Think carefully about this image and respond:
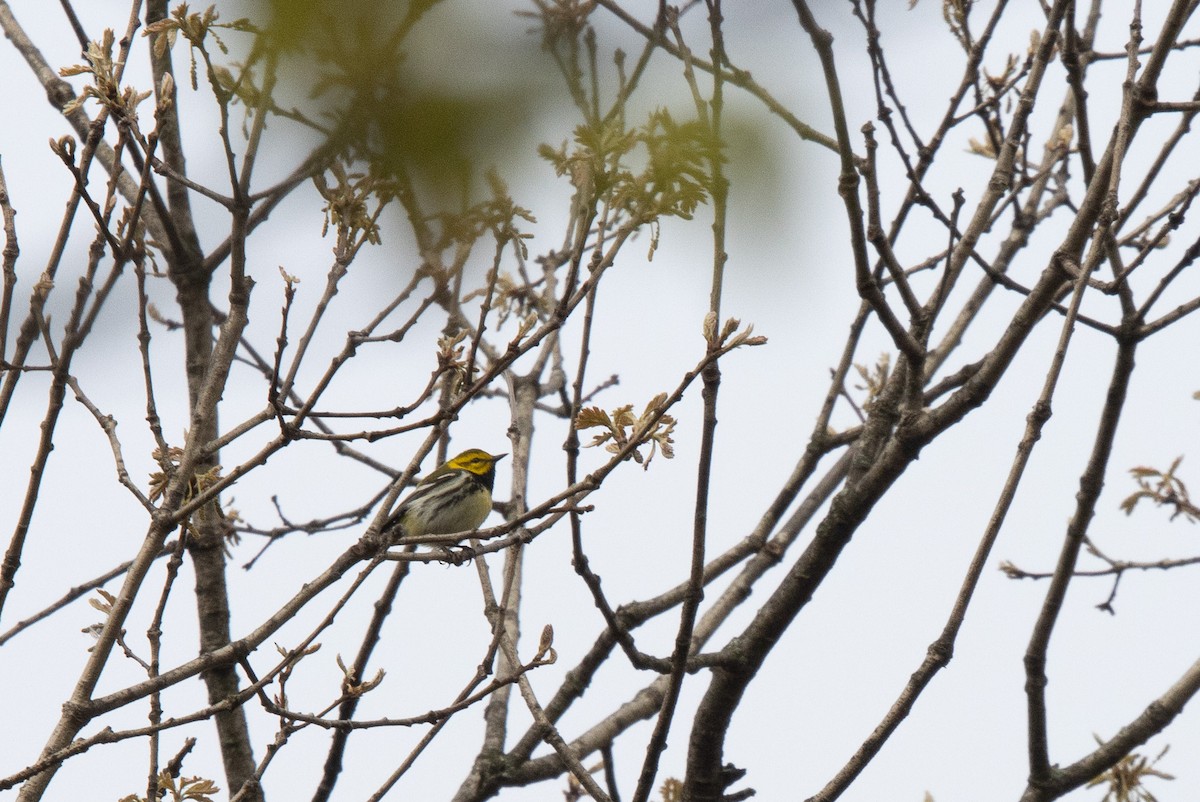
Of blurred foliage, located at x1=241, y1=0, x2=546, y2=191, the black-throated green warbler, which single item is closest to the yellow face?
the black-throated green warbler

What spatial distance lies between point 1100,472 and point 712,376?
161 centimetres

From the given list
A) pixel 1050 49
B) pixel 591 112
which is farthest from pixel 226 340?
pixel 1050 49

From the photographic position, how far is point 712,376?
2.68 metres

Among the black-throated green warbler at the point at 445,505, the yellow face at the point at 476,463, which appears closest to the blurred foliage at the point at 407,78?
the black-throated green warbler at the point at 445,505

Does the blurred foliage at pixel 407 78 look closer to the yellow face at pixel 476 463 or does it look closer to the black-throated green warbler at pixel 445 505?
the black-throated green warbler at pixel 445 505

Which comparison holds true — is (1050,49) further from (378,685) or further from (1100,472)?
(378,685)

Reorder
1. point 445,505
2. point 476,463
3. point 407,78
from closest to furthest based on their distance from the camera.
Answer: point 407,78, point 445,505, point 476,463

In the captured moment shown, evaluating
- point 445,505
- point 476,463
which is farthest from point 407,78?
point 476,463

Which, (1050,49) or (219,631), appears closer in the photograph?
(1050,49)

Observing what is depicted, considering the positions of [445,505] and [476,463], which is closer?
[445,505]

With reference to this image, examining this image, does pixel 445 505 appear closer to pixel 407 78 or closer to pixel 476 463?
pixel 476 463

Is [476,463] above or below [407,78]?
above

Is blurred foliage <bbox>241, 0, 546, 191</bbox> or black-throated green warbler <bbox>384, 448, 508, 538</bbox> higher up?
black-throated green warbler <bbox>384, 448, 508, 538</bbox>

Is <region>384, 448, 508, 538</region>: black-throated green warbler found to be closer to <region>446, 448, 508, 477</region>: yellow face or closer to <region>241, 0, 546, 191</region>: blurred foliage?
<region>446, 448, 508, 477</region>: yellow face
